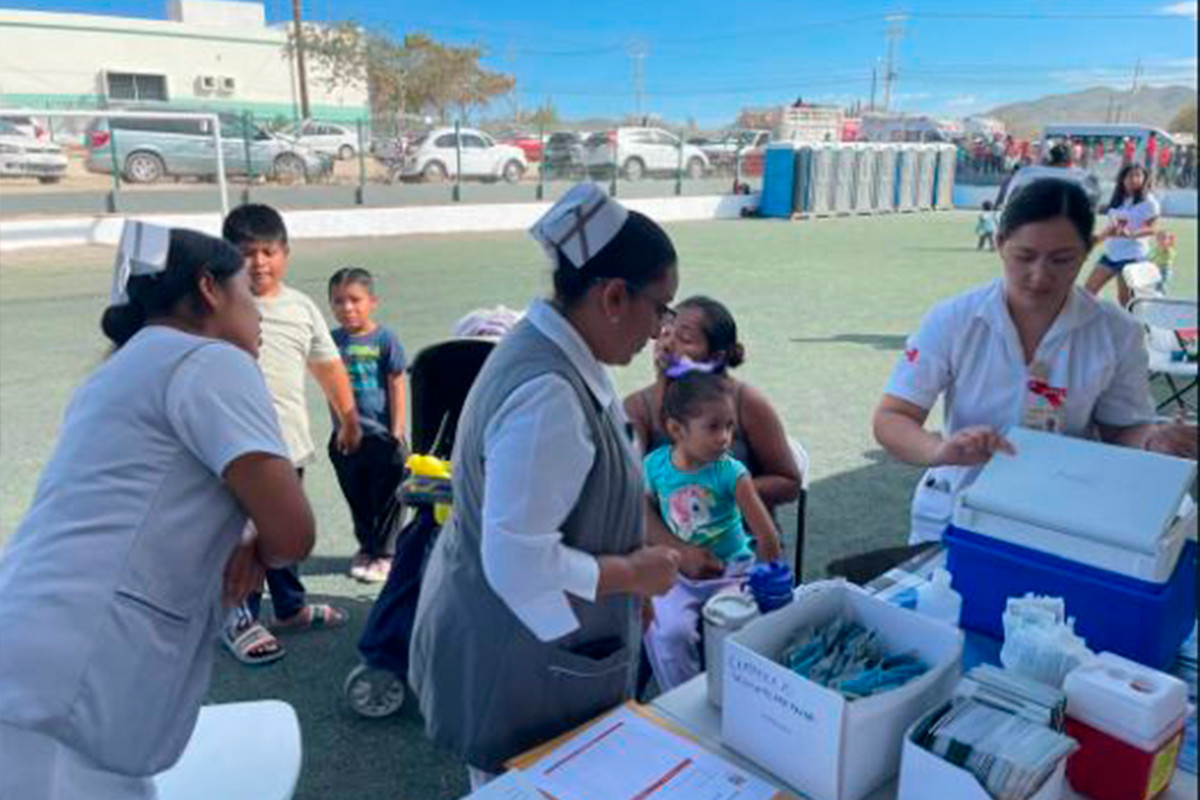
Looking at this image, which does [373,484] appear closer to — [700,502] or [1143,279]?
[700,502]

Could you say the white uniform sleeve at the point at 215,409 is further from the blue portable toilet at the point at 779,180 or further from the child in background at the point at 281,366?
the blue portable toilet at the point at 779,180

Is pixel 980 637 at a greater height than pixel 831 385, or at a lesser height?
greater

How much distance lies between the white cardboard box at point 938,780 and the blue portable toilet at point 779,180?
18.5m

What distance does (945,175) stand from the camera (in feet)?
72.6

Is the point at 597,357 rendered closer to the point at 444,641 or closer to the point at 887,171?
the point at 444,641

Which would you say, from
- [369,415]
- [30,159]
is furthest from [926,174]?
[369,415]

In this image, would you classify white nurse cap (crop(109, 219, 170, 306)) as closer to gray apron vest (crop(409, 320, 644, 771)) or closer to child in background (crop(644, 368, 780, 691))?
gray apron vest (crop(409, 320, 644, 771))

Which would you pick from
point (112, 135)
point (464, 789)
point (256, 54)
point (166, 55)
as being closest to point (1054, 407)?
point (464, 789)

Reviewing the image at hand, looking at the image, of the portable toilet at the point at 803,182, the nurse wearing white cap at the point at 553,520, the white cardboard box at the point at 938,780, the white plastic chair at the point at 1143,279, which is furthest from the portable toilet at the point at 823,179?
the white cardboard box at the point at 938,780

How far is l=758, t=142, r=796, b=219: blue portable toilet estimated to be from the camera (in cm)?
1841

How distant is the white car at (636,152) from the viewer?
1873 centimetres

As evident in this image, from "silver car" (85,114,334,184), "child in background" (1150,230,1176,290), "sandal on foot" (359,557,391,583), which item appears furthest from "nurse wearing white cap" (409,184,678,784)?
"silver car" (85,114,334,184)

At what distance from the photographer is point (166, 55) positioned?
1013 inches

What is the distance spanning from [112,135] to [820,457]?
12713mm
